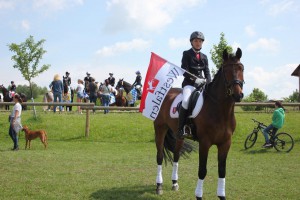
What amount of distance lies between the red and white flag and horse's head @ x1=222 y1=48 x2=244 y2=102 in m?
1.78

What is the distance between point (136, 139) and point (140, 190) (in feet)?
29.2

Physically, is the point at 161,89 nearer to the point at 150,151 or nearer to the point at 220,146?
the point at 220,146

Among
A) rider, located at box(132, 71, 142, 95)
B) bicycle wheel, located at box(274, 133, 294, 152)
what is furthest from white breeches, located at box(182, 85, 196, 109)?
rider, located at box(132, 71, 142, 95)

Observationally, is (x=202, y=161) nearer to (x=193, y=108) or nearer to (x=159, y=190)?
(x=193, y=108)

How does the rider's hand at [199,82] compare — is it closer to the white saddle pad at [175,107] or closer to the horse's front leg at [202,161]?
the white saddle pad at [175,107]

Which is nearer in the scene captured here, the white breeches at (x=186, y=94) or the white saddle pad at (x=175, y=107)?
the white saddle pad at (x=175, y=107)

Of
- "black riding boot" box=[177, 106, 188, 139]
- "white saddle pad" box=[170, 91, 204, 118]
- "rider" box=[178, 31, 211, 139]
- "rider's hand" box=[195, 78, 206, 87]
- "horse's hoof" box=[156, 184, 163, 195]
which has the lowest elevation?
"horse's hoof" box=[156, 184, 163, 195]

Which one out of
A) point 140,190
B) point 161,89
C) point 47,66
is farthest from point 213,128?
point 47,66

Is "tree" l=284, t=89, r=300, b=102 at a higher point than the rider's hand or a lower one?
higher

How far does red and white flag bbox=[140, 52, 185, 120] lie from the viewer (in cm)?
777

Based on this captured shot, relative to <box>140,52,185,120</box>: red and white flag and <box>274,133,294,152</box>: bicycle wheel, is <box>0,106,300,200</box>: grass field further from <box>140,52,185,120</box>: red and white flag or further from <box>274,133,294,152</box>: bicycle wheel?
<box>140,52,185,120</box>: red and white flag

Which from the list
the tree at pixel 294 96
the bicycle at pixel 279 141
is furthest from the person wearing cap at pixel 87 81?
the tree at pixel 294 96

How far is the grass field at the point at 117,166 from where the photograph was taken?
7.46m

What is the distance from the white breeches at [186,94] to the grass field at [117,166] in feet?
6.07
